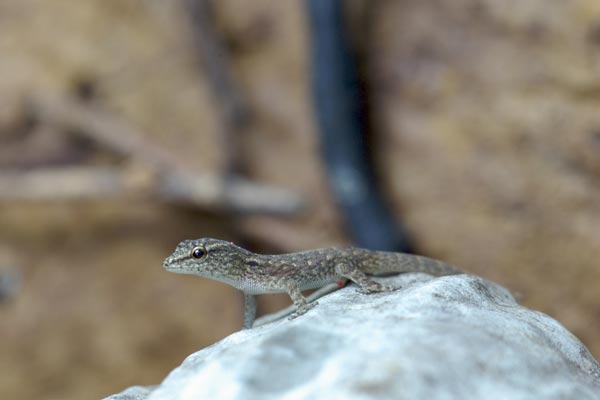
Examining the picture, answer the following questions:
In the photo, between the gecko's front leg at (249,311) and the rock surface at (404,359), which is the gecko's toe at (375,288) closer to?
the rock surface at (404,359)

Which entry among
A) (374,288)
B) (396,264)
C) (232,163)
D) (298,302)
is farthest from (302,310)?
(232,163)

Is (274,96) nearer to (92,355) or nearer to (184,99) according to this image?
(184,99)

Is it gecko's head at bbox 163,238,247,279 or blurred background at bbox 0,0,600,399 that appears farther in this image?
blurred background at bbox 0,0,600,399

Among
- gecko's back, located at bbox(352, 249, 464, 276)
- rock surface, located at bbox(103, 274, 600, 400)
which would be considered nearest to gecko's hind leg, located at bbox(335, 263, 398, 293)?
gecko's back, located at bbox(352, 249, 464, 276)

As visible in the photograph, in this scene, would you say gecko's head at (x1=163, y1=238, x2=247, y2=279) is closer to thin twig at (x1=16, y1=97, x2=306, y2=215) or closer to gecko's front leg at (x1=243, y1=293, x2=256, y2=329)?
gecko's front leg at (x1=243, y1=293, x2=256, y2=329)

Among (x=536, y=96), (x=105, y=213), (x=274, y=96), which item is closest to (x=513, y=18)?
(x=536, y=96)

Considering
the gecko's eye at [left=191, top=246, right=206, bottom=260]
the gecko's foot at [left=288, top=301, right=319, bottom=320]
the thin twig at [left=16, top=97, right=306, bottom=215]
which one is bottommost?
the gecko's foot at [left=288, top=301, right=319, bottom=320]
